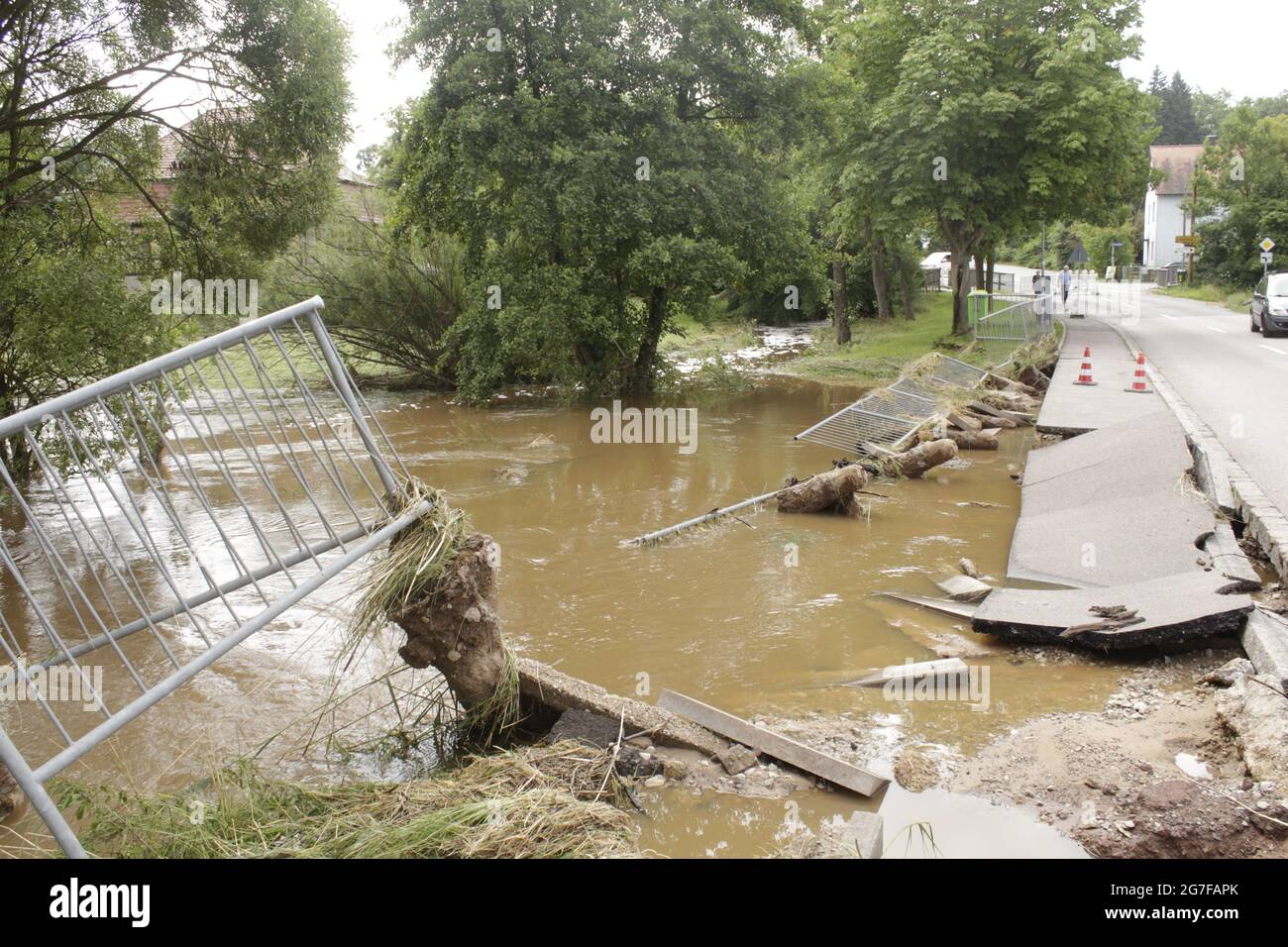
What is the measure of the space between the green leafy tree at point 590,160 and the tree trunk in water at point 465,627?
13.5 meters

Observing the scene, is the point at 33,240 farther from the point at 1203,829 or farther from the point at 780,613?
the point at 1203,829

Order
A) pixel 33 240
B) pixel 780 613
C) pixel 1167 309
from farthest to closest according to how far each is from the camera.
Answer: pixel 1167 309 < pixel 33 240 < pixel 780 613

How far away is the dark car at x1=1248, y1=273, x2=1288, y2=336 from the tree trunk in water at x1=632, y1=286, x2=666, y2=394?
15052 mm

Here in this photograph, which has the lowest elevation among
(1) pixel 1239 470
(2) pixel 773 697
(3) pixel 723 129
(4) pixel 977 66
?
(2) pixel 773 697

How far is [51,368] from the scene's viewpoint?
10.3 m

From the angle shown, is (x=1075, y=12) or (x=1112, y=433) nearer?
(x=1112, y=433)

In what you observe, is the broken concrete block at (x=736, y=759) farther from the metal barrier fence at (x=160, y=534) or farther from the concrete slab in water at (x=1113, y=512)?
the concrete slab in water at (x=1113, y=512)

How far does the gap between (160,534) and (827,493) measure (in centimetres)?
816

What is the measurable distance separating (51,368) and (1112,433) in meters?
12.8

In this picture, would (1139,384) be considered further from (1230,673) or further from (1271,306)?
(1230,673)

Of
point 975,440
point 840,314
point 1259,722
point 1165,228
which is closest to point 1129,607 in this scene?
point 1259,722

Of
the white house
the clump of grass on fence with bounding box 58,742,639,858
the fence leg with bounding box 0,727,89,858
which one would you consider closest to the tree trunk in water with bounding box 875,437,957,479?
the clump of grass on fence with bounding box 58,742,639,858

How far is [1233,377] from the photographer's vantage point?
1747 cm

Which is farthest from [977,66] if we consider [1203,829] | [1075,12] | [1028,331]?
[1203,829]
